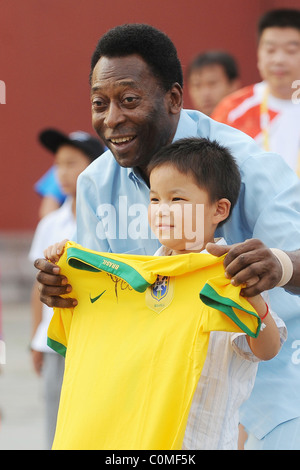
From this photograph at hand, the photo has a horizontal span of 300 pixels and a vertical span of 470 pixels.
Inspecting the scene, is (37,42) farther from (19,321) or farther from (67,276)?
(67,276)

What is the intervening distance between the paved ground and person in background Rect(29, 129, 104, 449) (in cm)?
55

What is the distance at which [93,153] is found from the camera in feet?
16.3

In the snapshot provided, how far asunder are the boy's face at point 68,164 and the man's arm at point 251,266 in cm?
269

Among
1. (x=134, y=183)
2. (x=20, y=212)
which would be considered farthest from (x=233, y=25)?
(x=134, y=183)

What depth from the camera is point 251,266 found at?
85.4 inches

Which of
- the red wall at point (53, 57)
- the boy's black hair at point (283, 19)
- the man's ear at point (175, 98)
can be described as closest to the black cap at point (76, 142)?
the boy's black hair at point (283, 19)

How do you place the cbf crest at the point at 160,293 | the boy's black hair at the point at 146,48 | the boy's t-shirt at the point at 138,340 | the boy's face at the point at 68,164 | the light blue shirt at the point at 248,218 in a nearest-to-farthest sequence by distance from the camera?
the boy's t-shirt at the point at 138,340 → the cbf crest at the point at 160,293 → the light blue shirt at the point at 248,218 → the boy's black hair at the point at 146,48 → the boy's face at the point at 68,164

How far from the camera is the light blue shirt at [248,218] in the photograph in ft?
8.70

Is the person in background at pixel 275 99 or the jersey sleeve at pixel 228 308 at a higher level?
the person in background at pixel 275 99

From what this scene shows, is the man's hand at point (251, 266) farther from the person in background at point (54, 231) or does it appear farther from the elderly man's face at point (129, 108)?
the person in background at point (54, 231)

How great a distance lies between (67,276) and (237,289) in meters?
0.54

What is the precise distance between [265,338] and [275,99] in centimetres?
301

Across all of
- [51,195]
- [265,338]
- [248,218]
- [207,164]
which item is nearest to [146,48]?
[207,164]

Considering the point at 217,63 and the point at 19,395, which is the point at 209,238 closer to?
the point at 19,395
